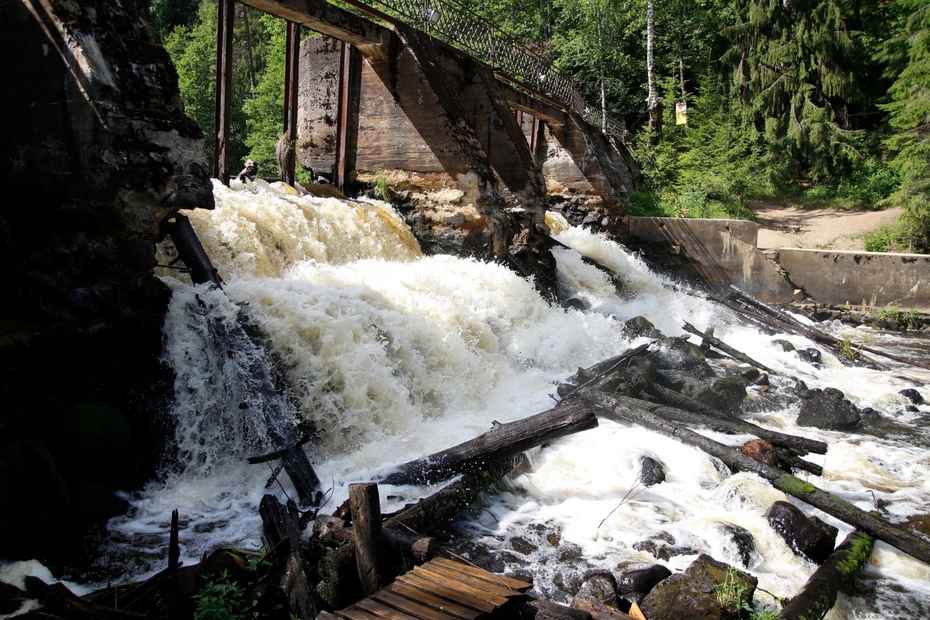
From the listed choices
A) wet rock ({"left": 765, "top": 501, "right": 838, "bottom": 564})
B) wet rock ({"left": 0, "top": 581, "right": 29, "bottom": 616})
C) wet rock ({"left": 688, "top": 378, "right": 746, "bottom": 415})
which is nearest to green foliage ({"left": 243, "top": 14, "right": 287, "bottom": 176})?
wet rock ({"left": 688, "top": 378, "right": 746, "bottom": 415})

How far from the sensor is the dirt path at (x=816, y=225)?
16.6m

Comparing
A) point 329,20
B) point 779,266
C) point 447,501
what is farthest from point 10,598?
point 779,266

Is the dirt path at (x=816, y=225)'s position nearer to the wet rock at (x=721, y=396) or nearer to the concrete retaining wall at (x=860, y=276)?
the concrete retaining wall at (x=860, y=276)

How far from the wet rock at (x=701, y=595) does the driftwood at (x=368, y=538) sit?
1520 millimetres

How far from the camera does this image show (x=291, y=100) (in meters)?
11.1

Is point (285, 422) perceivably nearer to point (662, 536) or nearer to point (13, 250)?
point (13, 250)

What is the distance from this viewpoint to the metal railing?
1295 centimetres

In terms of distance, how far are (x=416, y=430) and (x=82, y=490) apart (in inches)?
110

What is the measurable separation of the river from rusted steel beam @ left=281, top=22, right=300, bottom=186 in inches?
56.8

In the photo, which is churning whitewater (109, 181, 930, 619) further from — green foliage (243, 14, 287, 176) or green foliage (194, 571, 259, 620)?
green foliage (243, 14, 287, 176)

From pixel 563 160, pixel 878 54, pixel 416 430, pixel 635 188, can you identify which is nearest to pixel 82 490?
pixel 416 430

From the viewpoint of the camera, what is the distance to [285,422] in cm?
512

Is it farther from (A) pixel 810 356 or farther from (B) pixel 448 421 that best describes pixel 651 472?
(A) pixel 810 356

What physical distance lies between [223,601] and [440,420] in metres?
3.51
